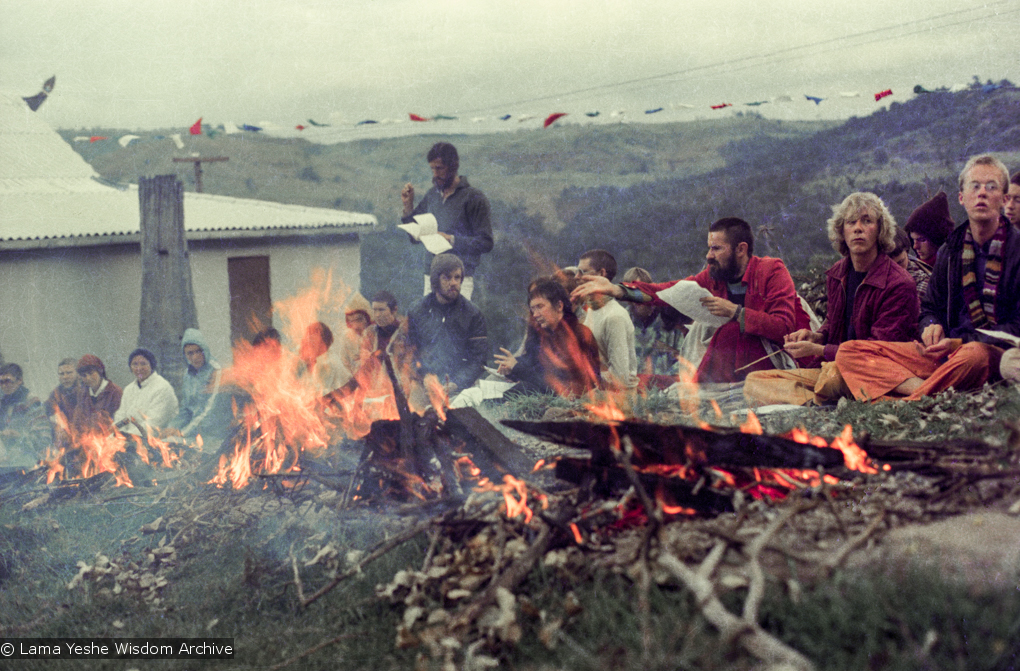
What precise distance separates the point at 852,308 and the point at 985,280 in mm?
980

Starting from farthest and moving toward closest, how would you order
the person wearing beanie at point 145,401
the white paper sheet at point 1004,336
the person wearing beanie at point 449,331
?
the person wearing beanie at point 145,401
the person wearing beanie at point 449,331
the white paper sheet at point 1004,336

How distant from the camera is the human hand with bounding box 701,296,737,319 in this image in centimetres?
685

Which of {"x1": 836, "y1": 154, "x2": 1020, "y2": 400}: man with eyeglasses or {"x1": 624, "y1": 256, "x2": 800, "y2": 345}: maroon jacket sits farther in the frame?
{"x1": 624, "y1": 256, "x2": 800, "y2": 345}: maroon jacket

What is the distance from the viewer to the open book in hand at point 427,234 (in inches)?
331

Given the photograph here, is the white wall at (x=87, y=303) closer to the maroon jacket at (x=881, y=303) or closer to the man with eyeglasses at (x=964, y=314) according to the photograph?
the maroon jacket at (x=881, y=303)

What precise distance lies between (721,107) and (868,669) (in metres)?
8.53

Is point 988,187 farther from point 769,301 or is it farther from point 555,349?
point 555,349

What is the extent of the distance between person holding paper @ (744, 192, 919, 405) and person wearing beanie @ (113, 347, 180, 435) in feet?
19.7

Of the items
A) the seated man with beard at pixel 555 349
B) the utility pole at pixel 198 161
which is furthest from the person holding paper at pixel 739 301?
the utility pole at pixel 198 161

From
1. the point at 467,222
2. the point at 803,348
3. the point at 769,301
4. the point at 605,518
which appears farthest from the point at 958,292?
the point at 467,222

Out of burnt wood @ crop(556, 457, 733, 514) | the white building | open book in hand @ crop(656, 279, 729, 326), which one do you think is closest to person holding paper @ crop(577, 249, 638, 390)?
open book in hand @ crop(656, 279, 729, 326)

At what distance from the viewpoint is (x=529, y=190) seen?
94.3ft

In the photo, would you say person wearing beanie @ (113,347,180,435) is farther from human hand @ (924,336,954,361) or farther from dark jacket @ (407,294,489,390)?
human hand @ (924,336,954,361)

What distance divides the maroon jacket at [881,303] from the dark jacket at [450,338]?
308 centimetres
